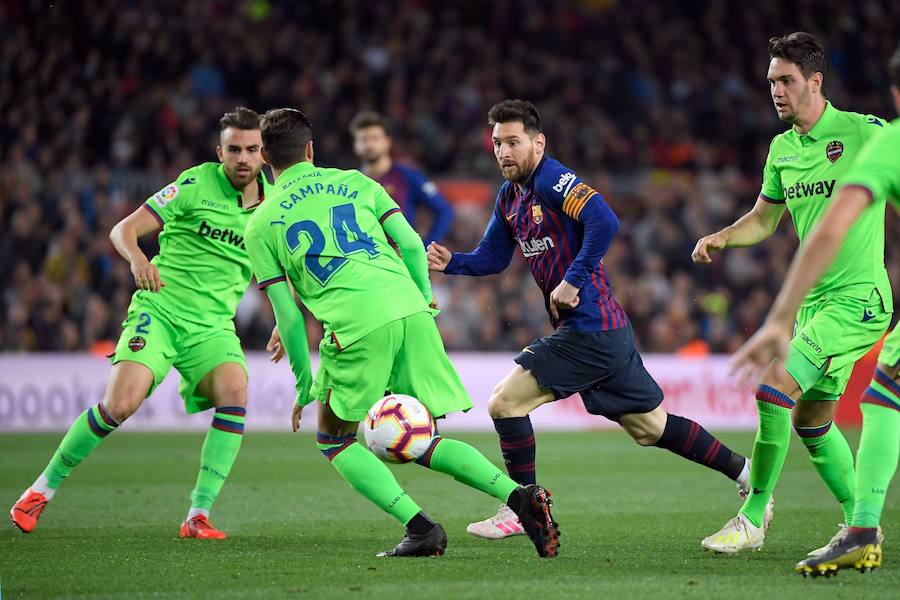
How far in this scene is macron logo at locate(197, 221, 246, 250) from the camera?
7.18 metres

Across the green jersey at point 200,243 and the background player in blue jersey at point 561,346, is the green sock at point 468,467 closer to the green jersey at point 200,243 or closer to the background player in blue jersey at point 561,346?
the background player in blue jersey at point 561,346

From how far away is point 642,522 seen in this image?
7137 millimetres

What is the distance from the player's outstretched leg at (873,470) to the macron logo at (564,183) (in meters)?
1.92

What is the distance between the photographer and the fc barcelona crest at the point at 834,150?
5.83 metres

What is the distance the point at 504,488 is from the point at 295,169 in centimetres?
181

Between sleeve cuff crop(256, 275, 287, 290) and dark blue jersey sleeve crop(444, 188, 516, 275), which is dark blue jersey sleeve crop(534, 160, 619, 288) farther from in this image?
sleeve cuff crop(256, 275, 287, 290)

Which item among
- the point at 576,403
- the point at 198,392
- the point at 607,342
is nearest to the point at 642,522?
the point at 607,342

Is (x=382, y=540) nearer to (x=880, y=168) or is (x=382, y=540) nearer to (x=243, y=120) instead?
(x=243, y=120)

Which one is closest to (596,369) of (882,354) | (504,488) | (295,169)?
(504,488)

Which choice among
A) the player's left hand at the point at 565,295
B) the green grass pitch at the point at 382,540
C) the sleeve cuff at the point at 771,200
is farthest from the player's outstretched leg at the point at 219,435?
the sleeve cuff at the point at 771,200

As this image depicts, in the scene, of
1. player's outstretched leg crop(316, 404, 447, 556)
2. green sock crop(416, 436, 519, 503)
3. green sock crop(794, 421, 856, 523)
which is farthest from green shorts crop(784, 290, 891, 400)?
player's outstretched leg crop(316, 404, 447, 556)

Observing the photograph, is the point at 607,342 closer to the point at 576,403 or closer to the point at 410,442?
the point at 410,442

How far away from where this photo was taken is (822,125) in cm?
594

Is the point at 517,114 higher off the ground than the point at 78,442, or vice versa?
the point at 517,114
